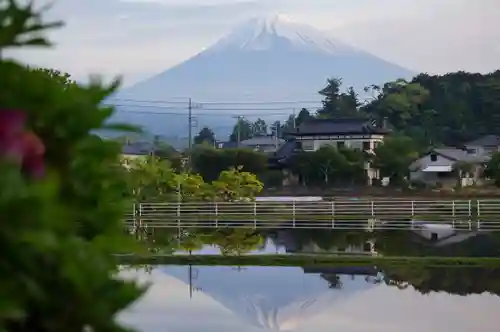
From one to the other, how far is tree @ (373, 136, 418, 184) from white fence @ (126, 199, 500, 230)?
5567 millimetres

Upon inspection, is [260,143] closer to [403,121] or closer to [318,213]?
[403,121]

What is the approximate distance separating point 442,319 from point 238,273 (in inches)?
107

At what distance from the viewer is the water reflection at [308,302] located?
5336 millimetres

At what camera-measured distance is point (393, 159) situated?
18.9 m

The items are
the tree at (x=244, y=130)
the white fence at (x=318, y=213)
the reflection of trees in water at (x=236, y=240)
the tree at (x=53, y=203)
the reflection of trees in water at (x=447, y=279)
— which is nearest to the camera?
the tree at (x=53, y=203)

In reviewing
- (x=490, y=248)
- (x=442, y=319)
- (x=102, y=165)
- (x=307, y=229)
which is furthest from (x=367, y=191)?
(x=102, y=165)

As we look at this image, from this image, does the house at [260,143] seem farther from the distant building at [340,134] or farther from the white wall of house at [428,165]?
the white wall of house at [428,165]

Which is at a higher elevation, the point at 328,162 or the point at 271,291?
the point at 328,162

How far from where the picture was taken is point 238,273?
25.2ft

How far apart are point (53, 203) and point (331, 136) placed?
67.0 ft

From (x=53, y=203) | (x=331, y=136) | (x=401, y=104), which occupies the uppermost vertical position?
(x=401, y=104)

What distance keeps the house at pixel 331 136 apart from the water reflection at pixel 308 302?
39.4ft

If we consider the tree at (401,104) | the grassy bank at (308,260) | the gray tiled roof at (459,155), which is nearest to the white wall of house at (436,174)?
the gray tiled roof at (459,155)

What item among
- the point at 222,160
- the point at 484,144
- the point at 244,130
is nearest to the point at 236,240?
the point at 222,160
